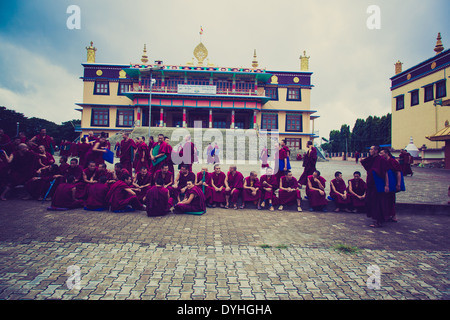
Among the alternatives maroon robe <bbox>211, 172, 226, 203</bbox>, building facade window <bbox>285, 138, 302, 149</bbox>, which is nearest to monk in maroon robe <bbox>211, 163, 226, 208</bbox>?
maroon robe <bbox>211, 172, 226, 203</bbox>

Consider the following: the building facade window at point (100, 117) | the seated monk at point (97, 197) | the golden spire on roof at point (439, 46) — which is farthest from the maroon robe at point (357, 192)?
the building facade window at point (100, 117)

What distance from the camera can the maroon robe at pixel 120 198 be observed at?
227 inches

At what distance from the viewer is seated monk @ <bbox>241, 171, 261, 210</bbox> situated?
6766 mm

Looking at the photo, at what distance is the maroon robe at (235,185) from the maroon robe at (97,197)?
3215 millimetres

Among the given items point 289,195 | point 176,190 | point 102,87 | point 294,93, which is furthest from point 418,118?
point 102,87

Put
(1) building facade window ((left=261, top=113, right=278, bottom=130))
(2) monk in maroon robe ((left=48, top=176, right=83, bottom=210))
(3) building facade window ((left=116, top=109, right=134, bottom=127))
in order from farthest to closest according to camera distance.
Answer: (1) building facade window ((left=261, top=113, right=278, bottom=130)) < (3) building facade window ((left=116, top=109, right=134, bottom=127)) < (2) monk in maroon robe ((left=48, top=176, right=83, bottom=210))

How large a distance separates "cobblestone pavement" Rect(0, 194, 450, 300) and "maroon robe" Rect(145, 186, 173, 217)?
0.75 ft

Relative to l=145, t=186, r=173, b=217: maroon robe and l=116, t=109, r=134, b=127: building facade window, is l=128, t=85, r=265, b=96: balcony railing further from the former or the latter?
l=145, t=186, r=173, b=217: maroon robe

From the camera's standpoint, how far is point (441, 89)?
20.9 metres

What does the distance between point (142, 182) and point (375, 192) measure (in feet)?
19.4

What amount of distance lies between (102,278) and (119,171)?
4.24 m

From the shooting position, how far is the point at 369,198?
5410mm

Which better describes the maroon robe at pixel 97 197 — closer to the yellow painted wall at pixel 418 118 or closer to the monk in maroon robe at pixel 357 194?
the monk in maroon robe at pixel 357 194
